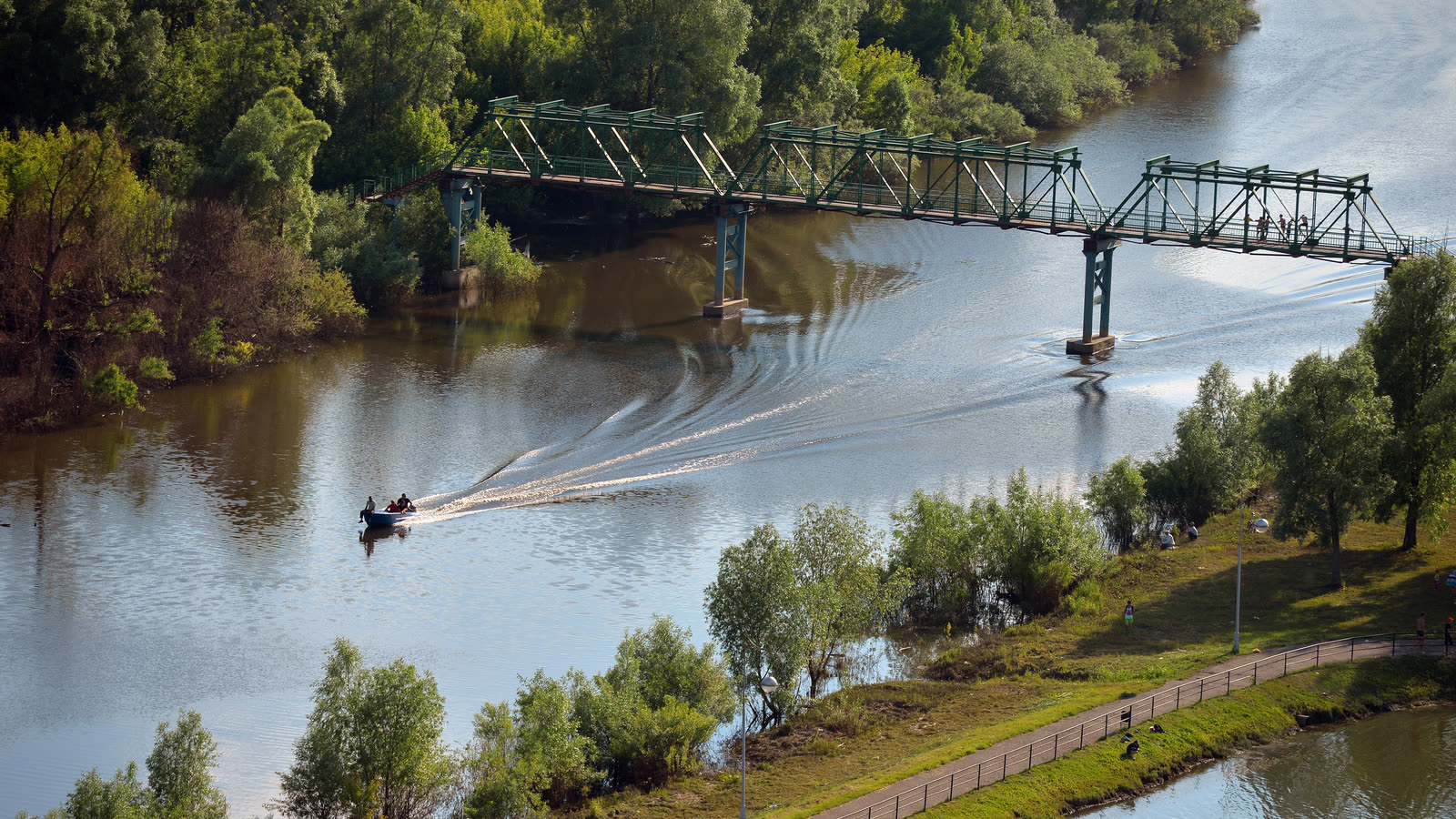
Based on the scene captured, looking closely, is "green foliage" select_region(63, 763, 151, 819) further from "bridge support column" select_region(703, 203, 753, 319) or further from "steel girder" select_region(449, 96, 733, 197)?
"steel girder" select_region(449, 96, 733, 197)

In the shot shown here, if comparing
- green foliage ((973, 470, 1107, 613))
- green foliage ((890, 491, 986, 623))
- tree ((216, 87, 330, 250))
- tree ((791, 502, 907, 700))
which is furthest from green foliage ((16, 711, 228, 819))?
tree ((216, 87, 330, 250))

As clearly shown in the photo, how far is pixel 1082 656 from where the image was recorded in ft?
177

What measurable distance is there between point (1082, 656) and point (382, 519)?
1064 inches

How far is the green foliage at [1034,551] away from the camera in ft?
189

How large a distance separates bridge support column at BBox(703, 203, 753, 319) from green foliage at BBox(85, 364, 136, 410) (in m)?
34.7

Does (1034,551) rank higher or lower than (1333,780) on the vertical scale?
higher

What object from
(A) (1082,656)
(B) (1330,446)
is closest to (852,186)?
(B) (1330,446)

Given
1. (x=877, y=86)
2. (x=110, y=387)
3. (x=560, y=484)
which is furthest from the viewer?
(x=877, y=86)

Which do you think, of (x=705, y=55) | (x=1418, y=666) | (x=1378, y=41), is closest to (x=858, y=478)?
(x=1418, y=666)

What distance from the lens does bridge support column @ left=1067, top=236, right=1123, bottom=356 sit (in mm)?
85938

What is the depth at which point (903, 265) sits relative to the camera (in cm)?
10719

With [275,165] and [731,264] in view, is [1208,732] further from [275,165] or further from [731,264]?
[275,165]

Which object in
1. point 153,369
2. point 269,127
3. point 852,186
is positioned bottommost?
point 153,369

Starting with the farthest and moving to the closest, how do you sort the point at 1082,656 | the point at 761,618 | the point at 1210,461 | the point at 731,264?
the point at 731,264, the point at 1210,461, the point at 1082,656, the point at 761,618
